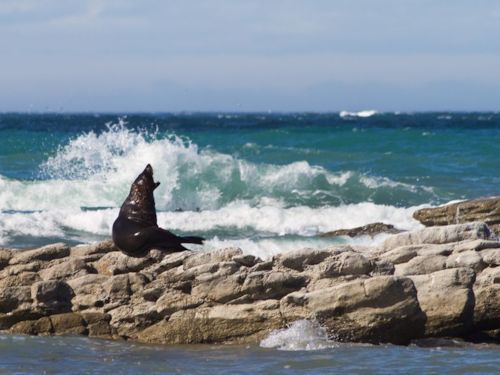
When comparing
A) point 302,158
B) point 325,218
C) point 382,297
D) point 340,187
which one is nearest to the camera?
point 382,297

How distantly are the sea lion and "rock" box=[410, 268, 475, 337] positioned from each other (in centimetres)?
293

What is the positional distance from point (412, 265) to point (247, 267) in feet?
5.58

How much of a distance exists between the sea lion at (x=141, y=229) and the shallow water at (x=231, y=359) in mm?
1428

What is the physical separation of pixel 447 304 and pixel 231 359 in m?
2.24

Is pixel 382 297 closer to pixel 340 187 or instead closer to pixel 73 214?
pixel 73 214

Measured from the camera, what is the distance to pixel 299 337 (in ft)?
37.5

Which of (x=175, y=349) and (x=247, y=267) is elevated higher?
(x=247, y=267)

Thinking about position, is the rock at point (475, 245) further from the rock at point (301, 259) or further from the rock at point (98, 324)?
the rock at point (98, 324)

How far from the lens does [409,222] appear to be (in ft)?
70.7

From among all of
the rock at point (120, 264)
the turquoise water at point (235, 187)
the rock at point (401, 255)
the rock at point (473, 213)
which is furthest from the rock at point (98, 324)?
the rock at point (473, 213)

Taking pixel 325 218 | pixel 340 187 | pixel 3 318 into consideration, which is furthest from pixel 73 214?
pixel 3 318

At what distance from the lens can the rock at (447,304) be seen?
11.5 m

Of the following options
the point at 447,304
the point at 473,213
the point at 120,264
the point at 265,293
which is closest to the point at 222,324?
the point at 265,293

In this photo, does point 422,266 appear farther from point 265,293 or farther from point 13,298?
point 13,298
